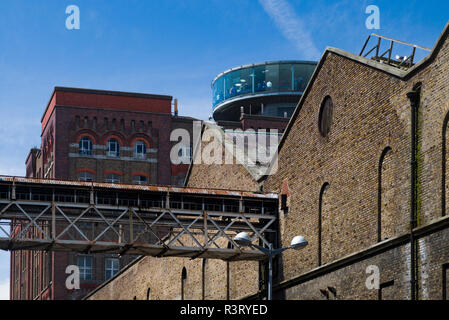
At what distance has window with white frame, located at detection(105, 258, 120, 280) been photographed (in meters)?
75.8

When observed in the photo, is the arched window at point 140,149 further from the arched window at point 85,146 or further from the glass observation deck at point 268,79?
the glass observation deck at point 268,79

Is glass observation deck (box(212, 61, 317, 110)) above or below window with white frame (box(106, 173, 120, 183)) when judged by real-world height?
above

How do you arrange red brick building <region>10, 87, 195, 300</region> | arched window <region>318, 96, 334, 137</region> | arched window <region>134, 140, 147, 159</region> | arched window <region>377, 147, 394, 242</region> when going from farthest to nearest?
arched window <region>134, 140, 147, 159</region>
red brick building <region>10, 87, 195, 300</region>
arched window <region>318, 96, 334, 137</region>
arched window <region>377, 147, 394, 242</region>

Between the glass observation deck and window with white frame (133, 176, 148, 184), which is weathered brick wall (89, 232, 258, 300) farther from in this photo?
the glass observation deck

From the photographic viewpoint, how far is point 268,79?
3371 inches

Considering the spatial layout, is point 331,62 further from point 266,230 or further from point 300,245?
point 300,245

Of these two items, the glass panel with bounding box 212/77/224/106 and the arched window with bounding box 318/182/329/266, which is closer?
the arched window with bounding box 318/182/329/266

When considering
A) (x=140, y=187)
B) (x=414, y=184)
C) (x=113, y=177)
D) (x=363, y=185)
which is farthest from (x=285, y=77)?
(x=414, y=184)

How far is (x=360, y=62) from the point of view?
3278cm

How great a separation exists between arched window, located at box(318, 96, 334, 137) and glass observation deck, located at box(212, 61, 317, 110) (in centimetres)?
4905

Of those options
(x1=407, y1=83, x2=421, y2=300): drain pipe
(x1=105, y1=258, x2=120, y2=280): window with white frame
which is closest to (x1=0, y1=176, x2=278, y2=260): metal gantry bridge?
(x1=407, y1=83, x2=421, y2=300): drain pipe

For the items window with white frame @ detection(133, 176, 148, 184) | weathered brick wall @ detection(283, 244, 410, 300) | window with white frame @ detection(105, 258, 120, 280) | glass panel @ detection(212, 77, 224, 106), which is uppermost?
glass panel @ detection(212, 77, 224, 106)

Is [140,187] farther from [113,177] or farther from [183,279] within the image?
[113,177]
